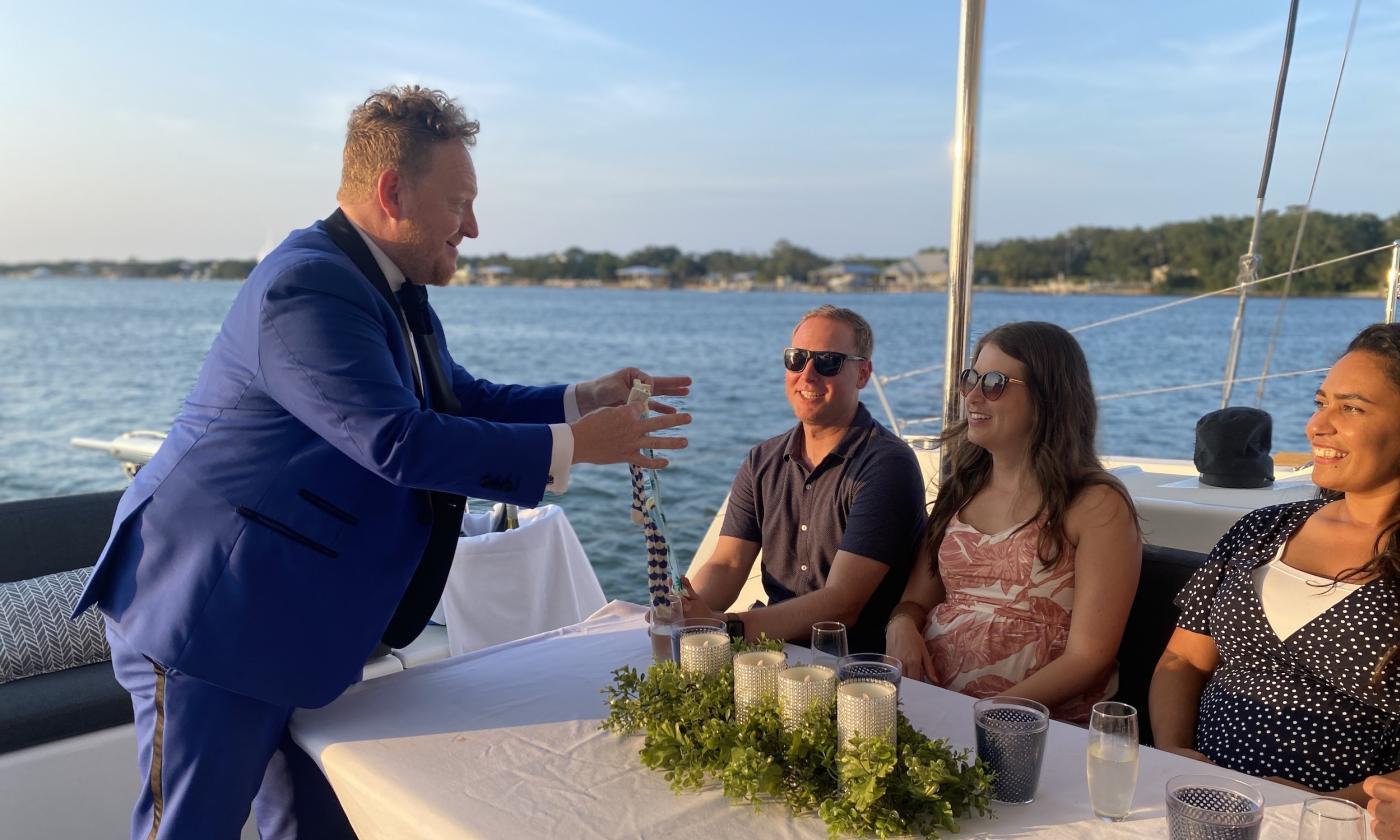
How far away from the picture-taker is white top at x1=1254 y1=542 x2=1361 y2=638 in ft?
5.68

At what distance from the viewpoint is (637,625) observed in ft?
7.35

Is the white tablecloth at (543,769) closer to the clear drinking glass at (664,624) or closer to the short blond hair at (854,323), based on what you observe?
the clear drinking glass at (664,624)

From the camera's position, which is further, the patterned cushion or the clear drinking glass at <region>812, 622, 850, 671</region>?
the patterned cushion

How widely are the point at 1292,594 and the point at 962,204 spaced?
1625mm

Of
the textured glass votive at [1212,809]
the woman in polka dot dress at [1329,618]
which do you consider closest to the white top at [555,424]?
the textured glass votive at [1212,809]

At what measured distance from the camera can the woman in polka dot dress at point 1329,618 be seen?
168cm

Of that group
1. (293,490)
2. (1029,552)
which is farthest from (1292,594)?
(293,490)

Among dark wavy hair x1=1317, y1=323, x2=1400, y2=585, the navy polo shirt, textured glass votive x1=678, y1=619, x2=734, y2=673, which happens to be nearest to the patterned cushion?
the navy polo shirt

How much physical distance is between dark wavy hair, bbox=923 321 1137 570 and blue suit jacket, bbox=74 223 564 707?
1169 mm

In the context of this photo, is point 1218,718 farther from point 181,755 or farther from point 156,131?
point 156,131

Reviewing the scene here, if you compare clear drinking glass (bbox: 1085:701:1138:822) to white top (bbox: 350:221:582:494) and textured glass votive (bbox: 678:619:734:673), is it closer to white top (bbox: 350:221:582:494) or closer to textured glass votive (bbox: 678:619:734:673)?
textured glass votive (bbox: 678:619:734:673)

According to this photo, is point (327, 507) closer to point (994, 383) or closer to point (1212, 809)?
point (1212, 809)

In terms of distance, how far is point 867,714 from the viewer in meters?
1.29

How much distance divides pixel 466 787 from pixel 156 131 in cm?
3440
